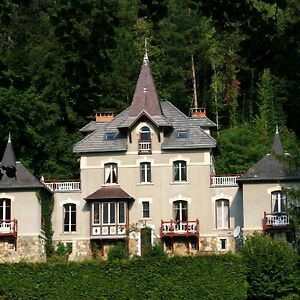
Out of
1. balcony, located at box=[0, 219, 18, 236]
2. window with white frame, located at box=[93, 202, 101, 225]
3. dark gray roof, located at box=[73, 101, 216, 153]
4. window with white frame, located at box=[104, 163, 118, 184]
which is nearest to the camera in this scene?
balcony, located at box=[0, 219, 18, 236]

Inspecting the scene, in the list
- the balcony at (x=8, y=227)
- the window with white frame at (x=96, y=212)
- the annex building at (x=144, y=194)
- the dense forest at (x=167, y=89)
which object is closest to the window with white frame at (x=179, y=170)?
the annex building at (x=144, y=194)

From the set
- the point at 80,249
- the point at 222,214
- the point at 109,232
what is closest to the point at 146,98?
the point at 222,214

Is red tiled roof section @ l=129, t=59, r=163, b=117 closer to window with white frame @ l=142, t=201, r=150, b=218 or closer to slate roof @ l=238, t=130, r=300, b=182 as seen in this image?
window with white frame @ l=142, t=201, r=150, b=218

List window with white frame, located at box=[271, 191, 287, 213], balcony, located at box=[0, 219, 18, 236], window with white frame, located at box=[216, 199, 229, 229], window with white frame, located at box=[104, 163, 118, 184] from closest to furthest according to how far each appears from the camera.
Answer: window with white frame, located at box=[271, 191, 287, 213] < balcony, located at box=[0, 219, 18, 236] < window with white frame, located at box=[216, 199, 229, 229] < window with white frame, located at box=[104, 163, 118, 184]

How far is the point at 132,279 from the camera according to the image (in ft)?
110

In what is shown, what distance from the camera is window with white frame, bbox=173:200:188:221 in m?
43.1

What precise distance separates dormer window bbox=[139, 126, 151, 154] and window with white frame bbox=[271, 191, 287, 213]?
5916 mm

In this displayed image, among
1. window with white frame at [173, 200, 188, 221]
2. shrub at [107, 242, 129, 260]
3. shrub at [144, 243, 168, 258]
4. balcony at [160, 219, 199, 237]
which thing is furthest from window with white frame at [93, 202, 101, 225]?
shrub at [144, 243, 168, 258]

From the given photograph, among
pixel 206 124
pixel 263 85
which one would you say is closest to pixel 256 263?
pixel 206 124

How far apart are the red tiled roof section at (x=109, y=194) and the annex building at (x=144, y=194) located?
43mm

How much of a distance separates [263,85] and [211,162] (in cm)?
1275

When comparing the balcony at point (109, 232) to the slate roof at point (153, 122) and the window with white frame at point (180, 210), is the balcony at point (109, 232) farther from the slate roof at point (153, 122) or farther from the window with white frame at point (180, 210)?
the slate roof at point (153, 122)

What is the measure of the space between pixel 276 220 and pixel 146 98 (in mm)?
8294

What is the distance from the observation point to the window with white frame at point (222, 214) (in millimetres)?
43000
